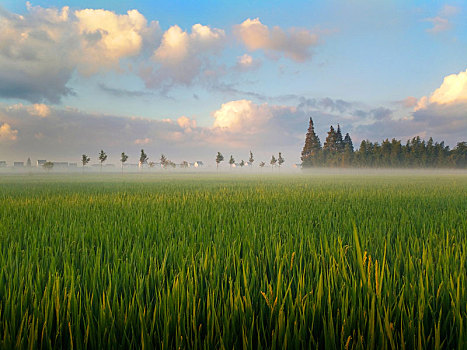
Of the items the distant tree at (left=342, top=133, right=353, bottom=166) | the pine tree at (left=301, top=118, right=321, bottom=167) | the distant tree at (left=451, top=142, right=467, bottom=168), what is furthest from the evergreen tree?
the distant tree at (left=451, top=142, right=467, bottom=168)

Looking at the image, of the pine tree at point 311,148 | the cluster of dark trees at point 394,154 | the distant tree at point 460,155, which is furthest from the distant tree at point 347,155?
the distant tree at point 460,155

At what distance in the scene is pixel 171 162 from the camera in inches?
5408

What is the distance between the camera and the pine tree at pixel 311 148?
8186 centimetres

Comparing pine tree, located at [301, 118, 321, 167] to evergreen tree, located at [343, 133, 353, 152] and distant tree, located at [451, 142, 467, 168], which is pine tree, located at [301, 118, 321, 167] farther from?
distant tree, located at [451, 142, 467, 168]

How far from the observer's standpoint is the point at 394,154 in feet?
242

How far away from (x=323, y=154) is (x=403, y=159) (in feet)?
69.3

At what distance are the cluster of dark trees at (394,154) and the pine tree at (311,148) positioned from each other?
3891 mm

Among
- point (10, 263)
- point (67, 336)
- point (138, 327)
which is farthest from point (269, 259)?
point (10, 263)

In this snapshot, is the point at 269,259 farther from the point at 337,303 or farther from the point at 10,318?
the point at 10,318

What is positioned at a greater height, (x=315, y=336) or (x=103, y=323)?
(x=103, y=323)

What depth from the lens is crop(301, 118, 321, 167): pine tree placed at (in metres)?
81.9

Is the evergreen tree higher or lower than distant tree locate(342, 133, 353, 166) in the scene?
higher

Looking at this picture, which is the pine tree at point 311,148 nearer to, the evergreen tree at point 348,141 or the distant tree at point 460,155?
the evergreen tree at point 348,141

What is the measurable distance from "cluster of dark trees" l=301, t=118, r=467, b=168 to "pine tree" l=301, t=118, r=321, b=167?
389 centimetres
